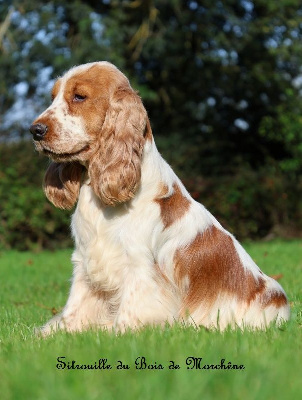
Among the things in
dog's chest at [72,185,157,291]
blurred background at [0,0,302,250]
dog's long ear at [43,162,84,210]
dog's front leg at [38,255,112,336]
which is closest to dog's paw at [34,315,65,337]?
dog's front leg at [38,255,112,336]

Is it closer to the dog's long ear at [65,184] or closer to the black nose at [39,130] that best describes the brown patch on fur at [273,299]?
the dog's long ear at [65,184]

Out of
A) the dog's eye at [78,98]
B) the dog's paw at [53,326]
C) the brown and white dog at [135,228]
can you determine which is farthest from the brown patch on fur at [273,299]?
the dog's eye at [78,98]

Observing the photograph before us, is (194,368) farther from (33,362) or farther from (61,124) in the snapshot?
(61,124)

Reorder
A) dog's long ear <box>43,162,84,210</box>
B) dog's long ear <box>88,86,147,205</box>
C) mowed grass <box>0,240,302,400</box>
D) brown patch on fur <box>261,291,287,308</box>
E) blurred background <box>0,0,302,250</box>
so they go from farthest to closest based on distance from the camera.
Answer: blurred background <box>0,0,302,250</box>
dog's long ear <box>43,162,84,210</box>
brown patch on fur <box>261,291,287,308</box>
dog's long ear <box>88,86,147,205</box>
mowed grass <box>0,240,302,400</box>

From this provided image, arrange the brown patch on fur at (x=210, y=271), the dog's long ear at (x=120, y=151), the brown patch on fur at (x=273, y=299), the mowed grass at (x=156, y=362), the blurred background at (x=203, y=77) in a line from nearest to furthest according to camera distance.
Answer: the mowed grass at (x=156, y=362), the dog's long ear at (x=120, y=151), the brown patch on fur at (x=210, y=271), the brown patch on fur at (x=273, y=299), the blurred background at (x=203, y=77)

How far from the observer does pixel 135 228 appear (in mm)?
4148

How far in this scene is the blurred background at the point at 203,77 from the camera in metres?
15.1

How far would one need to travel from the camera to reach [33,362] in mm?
2854

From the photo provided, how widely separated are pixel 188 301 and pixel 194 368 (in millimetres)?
1491

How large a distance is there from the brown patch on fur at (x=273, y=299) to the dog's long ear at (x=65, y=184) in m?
1.49

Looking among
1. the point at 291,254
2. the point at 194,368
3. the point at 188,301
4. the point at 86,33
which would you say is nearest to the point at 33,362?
the point at 194,368

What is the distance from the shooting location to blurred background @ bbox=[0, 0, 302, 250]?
15.1 m

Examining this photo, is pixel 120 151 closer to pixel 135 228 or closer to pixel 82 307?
pixel 135 228

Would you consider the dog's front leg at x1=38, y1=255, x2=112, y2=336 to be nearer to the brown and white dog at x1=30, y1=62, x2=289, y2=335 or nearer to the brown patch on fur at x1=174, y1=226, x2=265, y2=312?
the brown and white dog at x1=30, y1=62, x2=289, y2=335
